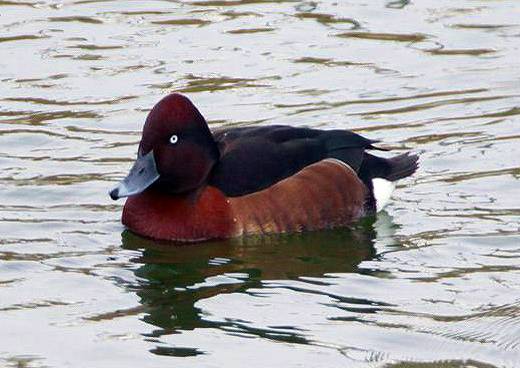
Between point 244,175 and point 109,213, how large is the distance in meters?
1.02

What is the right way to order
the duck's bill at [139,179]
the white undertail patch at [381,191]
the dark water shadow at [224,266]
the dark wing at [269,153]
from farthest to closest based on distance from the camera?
1. the white undertail patch at [381,191]
2. the dark wing at [269,153]
3. the duck's bill at [139,179]
4. the dark water shadow at [224,266]

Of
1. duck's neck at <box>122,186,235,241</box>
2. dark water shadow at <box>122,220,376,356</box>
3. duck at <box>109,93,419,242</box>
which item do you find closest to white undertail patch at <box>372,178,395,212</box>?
dark water shadow at <box>122,220,376,356</box>

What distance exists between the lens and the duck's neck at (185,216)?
9781 mm

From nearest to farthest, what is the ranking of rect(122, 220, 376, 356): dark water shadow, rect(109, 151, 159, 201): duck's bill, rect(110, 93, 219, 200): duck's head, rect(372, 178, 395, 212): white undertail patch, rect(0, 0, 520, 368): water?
rect(0, 0, 520, 368): water
rect(122, 220, 376, 356): dark water shadow
rect(109, 151, 159, 201): duck's bill
rect(110, 93, 219, 200): duck's head
rect(372, 178, 395, 212): white undertail patch

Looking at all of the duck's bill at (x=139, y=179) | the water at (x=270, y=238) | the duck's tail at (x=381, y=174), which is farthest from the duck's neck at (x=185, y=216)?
the duck's tail at (x=381, y=174)

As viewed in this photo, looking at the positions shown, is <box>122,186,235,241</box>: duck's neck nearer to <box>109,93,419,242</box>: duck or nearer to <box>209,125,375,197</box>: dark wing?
<box>109,93,419,242</box>: duck

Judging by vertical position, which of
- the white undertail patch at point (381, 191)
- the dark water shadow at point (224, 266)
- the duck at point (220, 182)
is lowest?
the dark water shadow at point (224, 266)

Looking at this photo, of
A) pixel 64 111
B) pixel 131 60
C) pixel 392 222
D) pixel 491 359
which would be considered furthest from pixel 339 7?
pixel 491 359

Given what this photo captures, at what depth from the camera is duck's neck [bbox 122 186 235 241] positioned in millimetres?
9781

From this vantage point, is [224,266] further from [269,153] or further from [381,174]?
[381,174]

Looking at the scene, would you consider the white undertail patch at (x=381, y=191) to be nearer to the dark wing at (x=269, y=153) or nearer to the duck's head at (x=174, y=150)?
the dark wing at (x=269, y=153)

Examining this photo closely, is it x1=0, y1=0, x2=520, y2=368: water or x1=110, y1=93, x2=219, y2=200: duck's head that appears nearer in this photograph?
x1=0, y1=0, x2=520, y2=368: water

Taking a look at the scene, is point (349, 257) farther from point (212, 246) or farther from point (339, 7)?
point (339, 7)

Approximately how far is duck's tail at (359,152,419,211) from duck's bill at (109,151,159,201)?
144 centimetres
